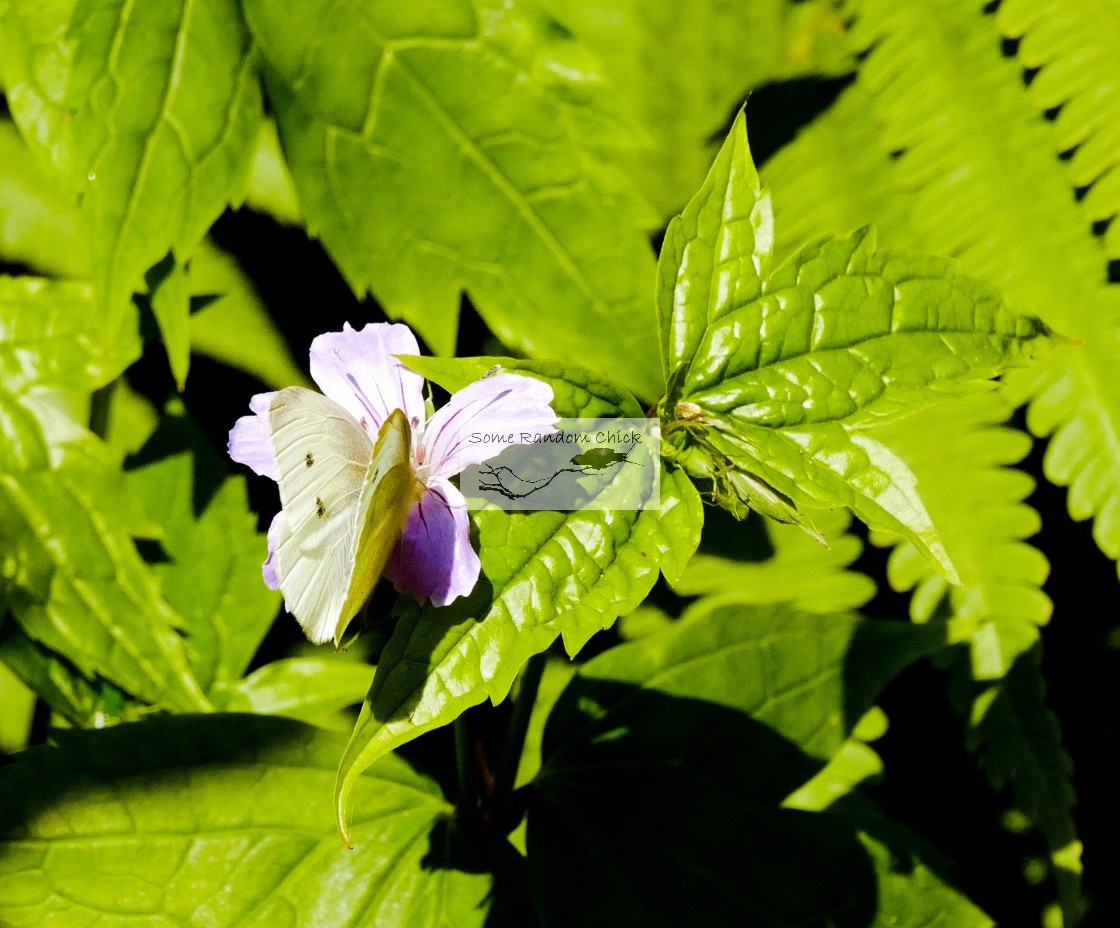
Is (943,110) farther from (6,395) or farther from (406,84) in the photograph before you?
(6,395)

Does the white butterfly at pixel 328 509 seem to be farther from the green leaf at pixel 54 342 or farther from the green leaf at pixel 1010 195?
the green leaf at pixel 1010 195

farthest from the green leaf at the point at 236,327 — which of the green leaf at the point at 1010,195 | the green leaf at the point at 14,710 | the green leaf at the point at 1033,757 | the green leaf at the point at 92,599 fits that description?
the green leaf at the point at 1033,757

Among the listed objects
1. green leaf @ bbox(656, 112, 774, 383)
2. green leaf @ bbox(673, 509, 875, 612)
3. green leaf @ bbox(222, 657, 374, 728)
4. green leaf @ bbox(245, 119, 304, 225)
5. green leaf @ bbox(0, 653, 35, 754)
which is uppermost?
green leaf @ bbox(245, 119, 304, 225)

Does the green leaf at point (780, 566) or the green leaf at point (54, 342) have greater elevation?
the green leaf at point (54, 342)

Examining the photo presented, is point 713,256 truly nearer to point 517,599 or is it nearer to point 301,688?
point 517,599

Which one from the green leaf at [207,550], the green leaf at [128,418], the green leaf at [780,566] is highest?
the green leaf at [128,418]

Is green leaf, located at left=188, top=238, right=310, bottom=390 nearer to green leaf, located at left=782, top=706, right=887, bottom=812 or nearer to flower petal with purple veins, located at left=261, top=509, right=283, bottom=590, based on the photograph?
flower petal with purple veins, located at left=261, top=509, right=283, bottom=590

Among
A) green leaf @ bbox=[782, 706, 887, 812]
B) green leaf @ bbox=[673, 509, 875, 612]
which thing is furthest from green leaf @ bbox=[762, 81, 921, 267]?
green leaf @ bbox=[782, 706, 887, 812]
